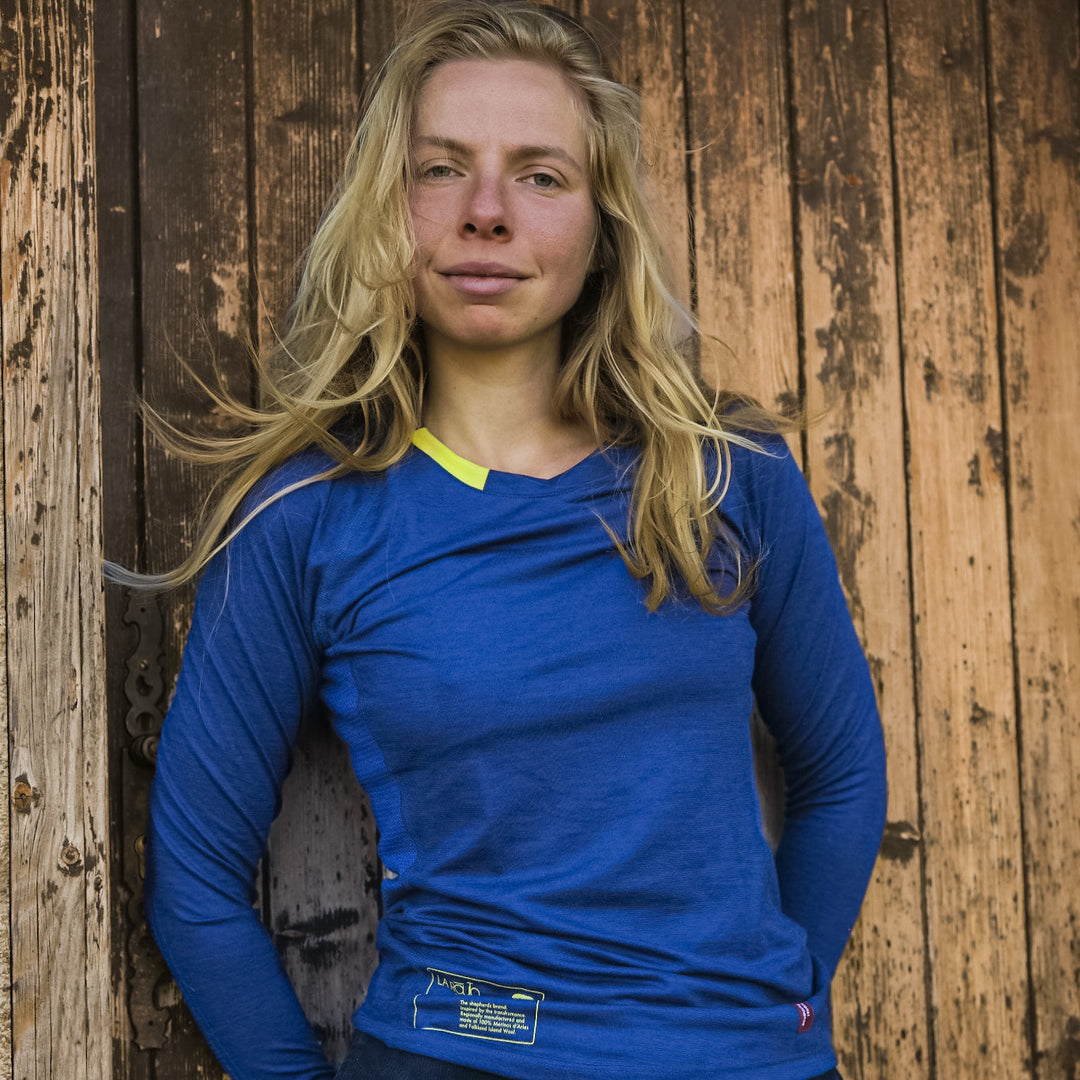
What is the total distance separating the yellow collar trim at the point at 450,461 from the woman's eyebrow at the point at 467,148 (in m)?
0.33

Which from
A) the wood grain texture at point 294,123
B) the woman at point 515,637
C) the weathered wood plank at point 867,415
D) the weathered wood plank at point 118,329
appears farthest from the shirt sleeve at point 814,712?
the weathered wood plank at point 118,329

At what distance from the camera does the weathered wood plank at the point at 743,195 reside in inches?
67.0

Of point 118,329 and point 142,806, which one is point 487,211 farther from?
point 142,806

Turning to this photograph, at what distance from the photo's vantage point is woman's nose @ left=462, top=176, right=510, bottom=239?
130cm

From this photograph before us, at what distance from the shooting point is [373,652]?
1.28 meters

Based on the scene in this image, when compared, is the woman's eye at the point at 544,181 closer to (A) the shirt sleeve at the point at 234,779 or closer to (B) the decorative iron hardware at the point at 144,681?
(A) the shirt sleeve at the point at 234,779

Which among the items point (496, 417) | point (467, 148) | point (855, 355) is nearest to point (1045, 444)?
point (855, 355)

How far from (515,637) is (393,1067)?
47 cm

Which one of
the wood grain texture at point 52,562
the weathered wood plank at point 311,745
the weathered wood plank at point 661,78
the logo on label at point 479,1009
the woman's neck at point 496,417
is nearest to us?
the logo on label at point 479,1009

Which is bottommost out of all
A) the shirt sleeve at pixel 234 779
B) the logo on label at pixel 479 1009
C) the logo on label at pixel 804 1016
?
the logo on label at pixel 804 1016

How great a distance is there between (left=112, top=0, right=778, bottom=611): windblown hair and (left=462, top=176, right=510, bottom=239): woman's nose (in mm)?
82

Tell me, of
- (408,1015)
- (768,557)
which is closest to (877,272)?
(768,557)

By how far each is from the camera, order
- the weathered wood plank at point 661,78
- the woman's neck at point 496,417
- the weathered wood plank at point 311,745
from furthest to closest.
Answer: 1. the weathered wood plank at point 661,78
2. the weathered wood plank at point 311,745
3. the woman's neck at point 496,417

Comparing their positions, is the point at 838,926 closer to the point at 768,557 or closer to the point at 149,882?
the point at 768,557
